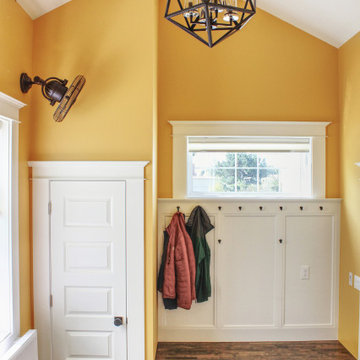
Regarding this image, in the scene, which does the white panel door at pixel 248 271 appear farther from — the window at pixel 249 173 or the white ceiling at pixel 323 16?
the white ceiling at pixel 323 16

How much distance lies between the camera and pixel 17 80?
5.93 feet

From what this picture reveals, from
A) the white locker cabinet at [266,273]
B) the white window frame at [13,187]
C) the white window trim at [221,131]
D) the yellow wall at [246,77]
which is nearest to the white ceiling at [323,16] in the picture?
the yellow wall at [246,77]

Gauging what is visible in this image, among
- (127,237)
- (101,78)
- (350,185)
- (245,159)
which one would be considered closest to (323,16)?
(245,159)

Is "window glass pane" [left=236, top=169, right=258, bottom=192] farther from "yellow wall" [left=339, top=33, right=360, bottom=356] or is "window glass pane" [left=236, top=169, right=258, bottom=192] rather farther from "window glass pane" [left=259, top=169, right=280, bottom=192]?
"yellow wall" [left=339, top=33, right=360, bottom=356]

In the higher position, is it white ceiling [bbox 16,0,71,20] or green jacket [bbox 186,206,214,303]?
white ceiling [bbox 16,0,71,20]

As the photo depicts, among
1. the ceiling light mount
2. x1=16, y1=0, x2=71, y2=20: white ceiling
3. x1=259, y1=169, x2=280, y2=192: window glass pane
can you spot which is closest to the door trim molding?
the ceiling light mount

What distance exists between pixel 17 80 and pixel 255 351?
2891mm

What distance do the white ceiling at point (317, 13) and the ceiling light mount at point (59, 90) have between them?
51cm

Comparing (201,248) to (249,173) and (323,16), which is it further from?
(323,16)

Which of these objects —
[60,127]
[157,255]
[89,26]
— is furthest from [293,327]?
[89,26]

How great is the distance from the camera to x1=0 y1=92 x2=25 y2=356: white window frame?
1728 millimetres

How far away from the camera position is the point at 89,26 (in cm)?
196

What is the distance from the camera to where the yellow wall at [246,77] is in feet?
8.66

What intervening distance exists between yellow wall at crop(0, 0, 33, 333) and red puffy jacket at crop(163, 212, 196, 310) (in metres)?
1.08
